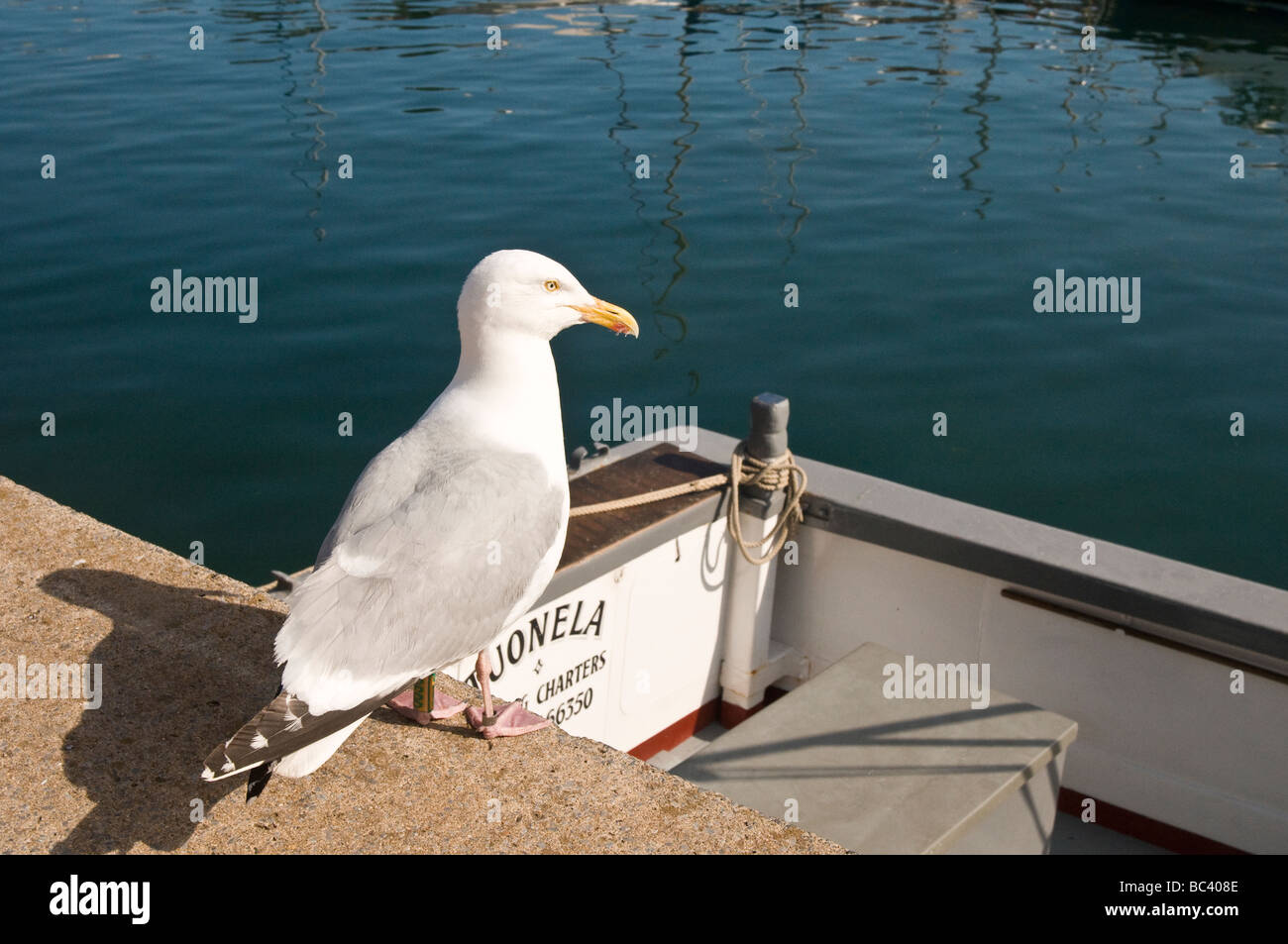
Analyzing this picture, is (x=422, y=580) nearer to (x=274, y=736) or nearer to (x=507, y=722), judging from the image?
(x=274, y=736)

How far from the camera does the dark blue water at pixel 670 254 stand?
31.4 feet

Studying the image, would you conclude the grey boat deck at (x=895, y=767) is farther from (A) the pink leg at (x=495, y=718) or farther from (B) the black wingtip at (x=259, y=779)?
(B) the black wingtip at (x=259, y=779)

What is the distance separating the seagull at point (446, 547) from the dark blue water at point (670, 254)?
223 inches

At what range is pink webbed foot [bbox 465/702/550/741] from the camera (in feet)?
10.9

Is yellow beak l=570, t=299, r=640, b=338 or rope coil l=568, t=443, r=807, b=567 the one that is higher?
yellow beak l=570, t=299, r=640, b=338

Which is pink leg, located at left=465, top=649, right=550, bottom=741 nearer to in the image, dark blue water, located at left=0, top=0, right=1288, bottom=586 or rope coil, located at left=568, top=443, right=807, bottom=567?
rope coil, located at left=568, top=443, right=807, bottom=567

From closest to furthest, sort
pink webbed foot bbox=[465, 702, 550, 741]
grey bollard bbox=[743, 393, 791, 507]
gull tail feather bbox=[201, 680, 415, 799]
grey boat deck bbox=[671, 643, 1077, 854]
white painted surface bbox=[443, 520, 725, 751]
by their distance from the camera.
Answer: gull tail feather bbox=[201, 680, 415, 799] < pink webbed foot bbox=[465, 702, 550, 741] < grey boat deck bbox=[671, 643, 1077, 854] < white painted surface bbox=[443, 520, 725, 751] < grey bollard bbox=[743, 393, 791, 507]

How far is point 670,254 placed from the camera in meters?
13.2

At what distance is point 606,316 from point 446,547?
3.22 feet

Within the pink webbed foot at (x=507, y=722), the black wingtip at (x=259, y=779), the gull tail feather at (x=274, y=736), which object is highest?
the gull tail feather at (x=274, y=736)

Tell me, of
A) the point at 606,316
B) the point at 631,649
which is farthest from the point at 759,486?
the point at 606,316

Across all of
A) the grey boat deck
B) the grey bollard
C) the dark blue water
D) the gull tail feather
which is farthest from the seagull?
the dark blue water

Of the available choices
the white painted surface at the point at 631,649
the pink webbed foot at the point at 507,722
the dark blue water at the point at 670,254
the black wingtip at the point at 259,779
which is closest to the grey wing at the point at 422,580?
the black wingtip at the point at 259,779

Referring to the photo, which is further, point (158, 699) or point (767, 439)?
point (767, 439)
